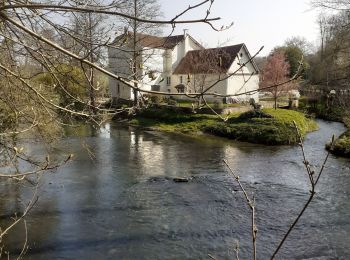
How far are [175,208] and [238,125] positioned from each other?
1578cm

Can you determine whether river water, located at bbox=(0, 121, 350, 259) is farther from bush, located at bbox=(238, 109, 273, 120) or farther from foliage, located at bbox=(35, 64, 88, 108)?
bush, located at bbox=(238, 109, 273, 120)

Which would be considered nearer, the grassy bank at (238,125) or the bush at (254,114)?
the grassy bank at (238,125)

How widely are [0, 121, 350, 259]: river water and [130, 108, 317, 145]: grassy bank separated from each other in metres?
4.93

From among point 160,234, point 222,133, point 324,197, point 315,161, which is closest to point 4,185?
point 160,234

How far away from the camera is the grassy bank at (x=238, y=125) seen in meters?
25.1

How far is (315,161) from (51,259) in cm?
1357

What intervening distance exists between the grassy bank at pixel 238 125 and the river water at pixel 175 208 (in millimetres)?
4932

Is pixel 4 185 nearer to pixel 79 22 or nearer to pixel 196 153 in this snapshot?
pixel 196 153

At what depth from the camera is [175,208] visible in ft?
40.5

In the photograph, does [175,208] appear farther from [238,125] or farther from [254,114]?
[254,114]

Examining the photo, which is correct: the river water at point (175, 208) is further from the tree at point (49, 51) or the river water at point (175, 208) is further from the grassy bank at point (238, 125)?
the grassy bank at point (238, 125)

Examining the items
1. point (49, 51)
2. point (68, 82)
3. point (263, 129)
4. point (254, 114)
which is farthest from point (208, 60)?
point (49, 51)

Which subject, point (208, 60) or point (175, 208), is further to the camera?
point (208, 60)

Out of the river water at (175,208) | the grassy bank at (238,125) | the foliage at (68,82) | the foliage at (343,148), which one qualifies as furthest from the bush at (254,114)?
the foliage at (68,82)
